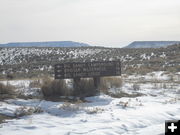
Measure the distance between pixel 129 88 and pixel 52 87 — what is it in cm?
363

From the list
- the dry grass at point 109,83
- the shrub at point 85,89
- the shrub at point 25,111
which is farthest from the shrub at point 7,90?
the dry grass at point 109,83

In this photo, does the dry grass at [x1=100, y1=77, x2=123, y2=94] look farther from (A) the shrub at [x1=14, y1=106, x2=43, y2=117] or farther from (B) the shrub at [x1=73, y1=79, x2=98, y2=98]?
(A) the shrub at [x1=14, y1=106, x2=43, y2=117]

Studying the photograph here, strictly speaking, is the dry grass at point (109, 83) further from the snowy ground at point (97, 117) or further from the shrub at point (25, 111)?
the shrub at point (25, 111)

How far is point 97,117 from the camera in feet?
29.3

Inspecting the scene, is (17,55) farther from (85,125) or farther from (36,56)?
(85,125)

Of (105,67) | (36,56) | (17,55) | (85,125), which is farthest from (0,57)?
(85,125)

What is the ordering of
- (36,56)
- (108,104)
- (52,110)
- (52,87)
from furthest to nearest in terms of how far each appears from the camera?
(36,56) → (52,87) → (108,104) → (52,110)

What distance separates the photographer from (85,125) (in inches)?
319

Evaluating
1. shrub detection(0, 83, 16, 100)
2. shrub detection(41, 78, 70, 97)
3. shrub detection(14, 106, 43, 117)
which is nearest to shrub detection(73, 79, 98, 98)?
shrub detection(41, 78, 70, 97)

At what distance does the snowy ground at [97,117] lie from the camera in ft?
25.0

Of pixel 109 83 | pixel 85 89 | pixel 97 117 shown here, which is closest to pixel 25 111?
pixel 97 117

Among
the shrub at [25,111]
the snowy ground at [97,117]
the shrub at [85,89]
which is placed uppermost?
the shrub at [85,89]

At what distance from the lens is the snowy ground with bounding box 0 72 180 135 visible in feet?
25.0

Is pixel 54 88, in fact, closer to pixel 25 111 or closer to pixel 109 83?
pixel 109 83
